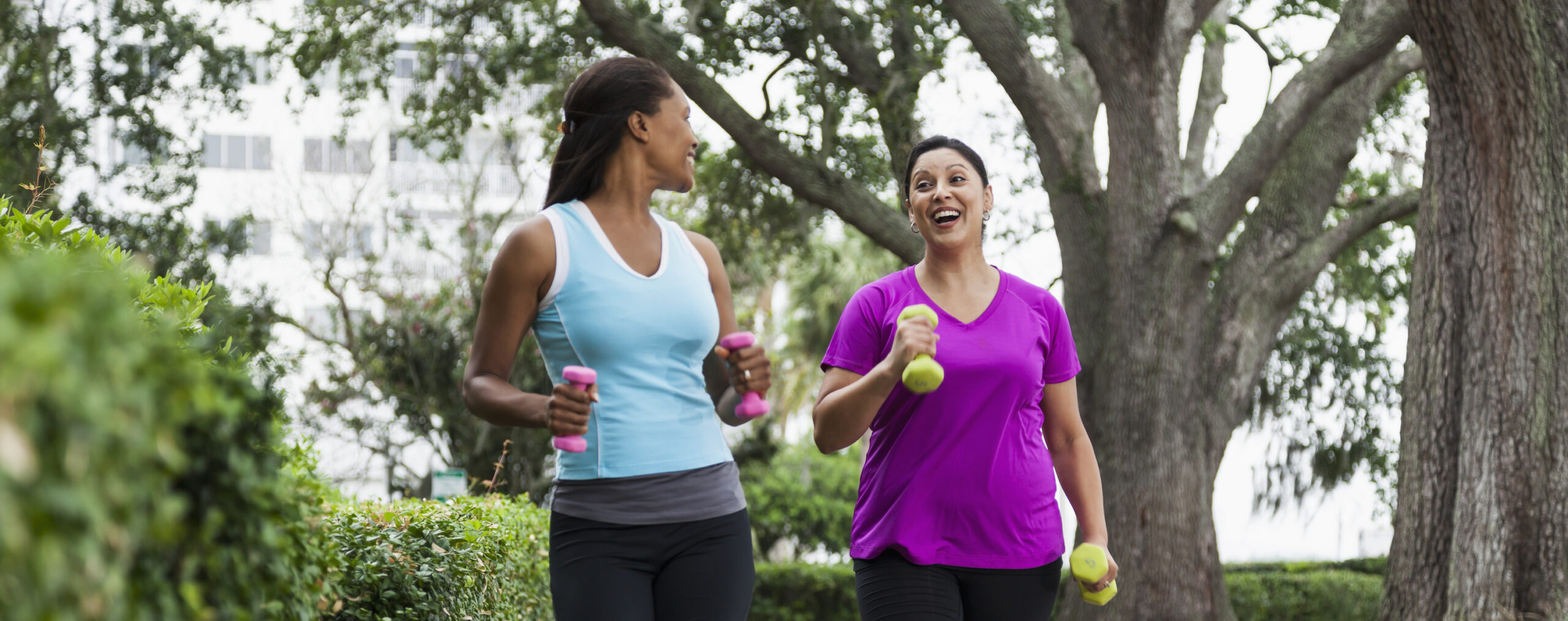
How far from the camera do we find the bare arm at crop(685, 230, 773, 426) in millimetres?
2533

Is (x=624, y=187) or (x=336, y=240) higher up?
(x=336, y=240)

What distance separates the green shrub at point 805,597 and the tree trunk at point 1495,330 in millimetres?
7737

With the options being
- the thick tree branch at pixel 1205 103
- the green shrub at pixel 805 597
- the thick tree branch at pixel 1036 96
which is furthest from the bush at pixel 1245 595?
the thick tree branch at pixel 1036 96

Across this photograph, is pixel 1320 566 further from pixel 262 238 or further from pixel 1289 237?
pixel 262 238

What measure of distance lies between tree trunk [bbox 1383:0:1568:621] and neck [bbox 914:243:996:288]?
12.3ft

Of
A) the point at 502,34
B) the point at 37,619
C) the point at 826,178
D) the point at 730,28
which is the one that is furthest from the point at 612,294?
the point at 502,34

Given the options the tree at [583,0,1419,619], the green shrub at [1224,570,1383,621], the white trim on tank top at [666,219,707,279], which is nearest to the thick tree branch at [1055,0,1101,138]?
the tree at [583,0,1419,619]

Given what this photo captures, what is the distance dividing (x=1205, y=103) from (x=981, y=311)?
396 inches

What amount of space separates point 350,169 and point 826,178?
12.5 meters

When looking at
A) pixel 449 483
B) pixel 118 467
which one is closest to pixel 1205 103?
pixel 449 483

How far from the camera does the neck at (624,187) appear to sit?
2654 millimetres

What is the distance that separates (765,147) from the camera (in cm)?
960

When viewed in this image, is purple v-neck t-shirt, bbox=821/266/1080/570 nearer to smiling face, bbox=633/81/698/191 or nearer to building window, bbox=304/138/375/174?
smiling face, bbox=633/81/698/191

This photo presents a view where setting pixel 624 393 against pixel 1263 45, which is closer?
pixel 624 393
